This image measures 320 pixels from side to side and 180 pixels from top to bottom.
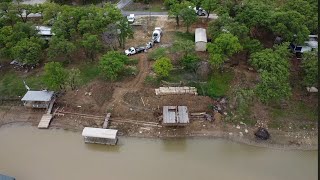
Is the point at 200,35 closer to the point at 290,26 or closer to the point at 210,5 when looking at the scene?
the point at 210,5

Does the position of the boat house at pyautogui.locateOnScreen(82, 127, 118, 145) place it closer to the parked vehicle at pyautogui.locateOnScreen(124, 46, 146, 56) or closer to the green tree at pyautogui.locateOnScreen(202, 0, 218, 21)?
the parked vehicle at pyautogui.locateOnScreen(124, 46, 146, 56)

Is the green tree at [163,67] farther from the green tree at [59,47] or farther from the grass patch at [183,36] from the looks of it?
the green tree at [59,47]

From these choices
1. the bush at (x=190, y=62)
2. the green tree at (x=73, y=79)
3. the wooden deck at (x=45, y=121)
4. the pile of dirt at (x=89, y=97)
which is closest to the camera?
the wooden deck at (x=45, y=121)

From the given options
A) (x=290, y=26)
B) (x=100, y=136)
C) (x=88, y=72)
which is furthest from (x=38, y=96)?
(x=290, y=26)

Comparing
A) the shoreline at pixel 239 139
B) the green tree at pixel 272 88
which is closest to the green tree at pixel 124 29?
the shoreline at pixel 239 139

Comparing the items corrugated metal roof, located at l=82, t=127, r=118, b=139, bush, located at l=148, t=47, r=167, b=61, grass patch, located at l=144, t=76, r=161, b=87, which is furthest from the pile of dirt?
bush, located at l=148, t=47, r=167, b=61
